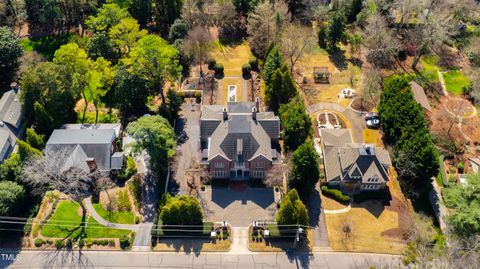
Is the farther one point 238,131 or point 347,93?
point 347,93

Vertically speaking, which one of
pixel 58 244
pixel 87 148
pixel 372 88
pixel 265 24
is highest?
pixel 265 24

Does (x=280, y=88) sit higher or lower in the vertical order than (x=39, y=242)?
higher

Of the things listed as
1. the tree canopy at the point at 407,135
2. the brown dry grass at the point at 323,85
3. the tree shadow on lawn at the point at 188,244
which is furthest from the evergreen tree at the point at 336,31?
the tree shadow on lawn at the point at 188,244

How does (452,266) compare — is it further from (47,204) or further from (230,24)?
(230,24)

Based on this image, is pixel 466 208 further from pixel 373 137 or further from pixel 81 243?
pixel 81 243

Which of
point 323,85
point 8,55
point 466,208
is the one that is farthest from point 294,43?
point 8,55

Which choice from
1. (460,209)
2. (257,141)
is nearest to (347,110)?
(257,141)

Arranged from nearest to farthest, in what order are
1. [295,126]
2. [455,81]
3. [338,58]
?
[295,126] → [455,81] → [338,58]

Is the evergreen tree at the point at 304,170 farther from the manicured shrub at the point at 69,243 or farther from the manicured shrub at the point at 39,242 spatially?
the manicured shrub at the point at 39,242
